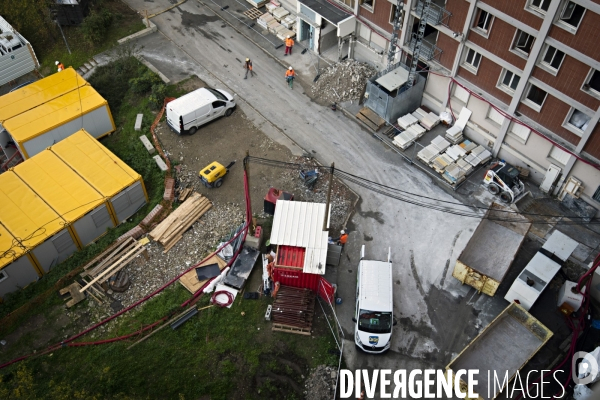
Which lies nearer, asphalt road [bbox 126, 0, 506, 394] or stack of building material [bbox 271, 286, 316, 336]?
stack of building material [bbox 271, 286, 316, 336]

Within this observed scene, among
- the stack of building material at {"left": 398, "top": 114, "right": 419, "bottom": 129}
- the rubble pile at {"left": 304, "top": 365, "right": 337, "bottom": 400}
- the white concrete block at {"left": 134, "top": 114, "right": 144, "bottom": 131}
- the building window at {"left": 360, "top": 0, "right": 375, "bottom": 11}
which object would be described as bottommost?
the rubble pile at {"left": 304, "top": 365, "right": 337, "bottom": 400}

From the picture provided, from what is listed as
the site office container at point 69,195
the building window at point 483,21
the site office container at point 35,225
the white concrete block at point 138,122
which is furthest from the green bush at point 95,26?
the building window at point 483,21

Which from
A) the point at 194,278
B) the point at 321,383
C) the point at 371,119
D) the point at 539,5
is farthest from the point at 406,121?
the point at 321,383

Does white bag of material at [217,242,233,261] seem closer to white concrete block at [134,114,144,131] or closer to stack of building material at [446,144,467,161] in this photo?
white concrete block at [134,114,144,131]

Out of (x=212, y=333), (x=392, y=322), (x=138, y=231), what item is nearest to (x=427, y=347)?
(x=392, y=322)

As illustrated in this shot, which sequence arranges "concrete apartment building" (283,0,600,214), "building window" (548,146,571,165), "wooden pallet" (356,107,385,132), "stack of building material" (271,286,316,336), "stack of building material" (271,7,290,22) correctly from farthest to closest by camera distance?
"stack of building material" (271,7,290,22) < "wooden pallet" (356,107,385,132) < "building window" (548,146,571,165) < "concrete apartment building" (283,0,600,214) < "stack of building material" (271,286,316,336)

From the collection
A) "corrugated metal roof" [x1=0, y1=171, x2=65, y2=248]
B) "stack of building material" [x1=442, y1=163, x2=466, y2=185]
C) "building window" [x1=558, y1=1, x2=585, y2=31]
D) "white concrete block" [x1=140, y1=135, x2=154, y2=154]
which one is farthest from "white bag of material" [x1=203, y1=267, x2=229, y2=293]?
"building window" [x1=558, y1=1, x2=585, y2=31]

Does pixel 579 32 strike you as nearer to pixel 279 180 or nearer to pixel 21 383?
pixel 279 180
